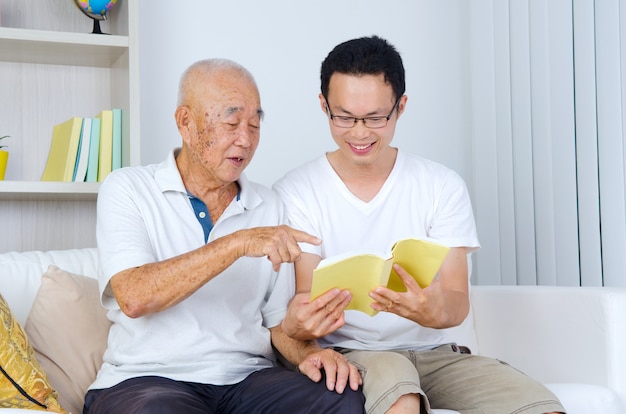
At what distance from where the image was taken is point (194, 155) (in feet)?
6.74

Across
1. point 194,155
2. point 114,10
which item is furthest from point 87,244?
point 194,155

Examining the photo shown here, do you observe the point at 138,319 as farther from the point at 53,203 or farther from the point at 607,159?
the point at 607,159

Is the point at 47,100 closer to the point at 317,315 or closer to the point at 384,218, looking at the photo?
the point at 384,218

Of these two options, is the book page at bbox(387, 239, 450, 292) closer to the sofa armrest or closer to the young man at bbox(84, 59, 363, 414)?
the young man at bbox(84, 59, 363, 414)

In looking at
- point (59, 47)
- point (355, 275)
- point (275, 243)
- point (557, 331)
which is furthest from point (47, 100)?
point (557, 331)

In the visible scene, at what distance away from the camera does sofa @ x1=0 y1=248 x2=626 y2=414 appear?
6.77ft

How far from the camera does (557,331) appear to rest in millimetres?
2324

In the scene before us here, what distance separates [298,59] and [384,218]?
4.58 feet

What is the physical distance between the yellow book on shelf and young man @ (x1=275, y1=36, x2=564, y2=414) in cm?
93

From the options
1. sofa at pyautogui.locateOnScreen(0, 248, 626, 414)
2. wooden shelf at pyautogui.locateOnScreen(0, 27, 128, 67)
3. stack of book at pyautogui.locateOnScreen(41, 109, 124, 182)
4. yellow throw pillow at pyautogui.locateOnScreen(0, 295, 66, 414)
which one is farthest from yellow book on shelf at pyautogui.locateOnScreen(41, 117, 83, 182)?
yellow throw pillow at pyautogui.locateOnScreen(0, 295, 66, 414)

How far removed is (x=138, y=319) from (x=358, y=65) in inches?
31.9

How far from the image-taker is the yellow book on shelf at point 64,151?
286cm

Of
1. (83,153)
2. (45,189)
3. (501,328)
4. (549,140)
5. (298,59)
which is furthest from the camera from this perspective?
(298,59)

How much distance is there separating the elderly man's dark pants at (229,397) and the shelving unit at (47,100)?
122 centimetres
